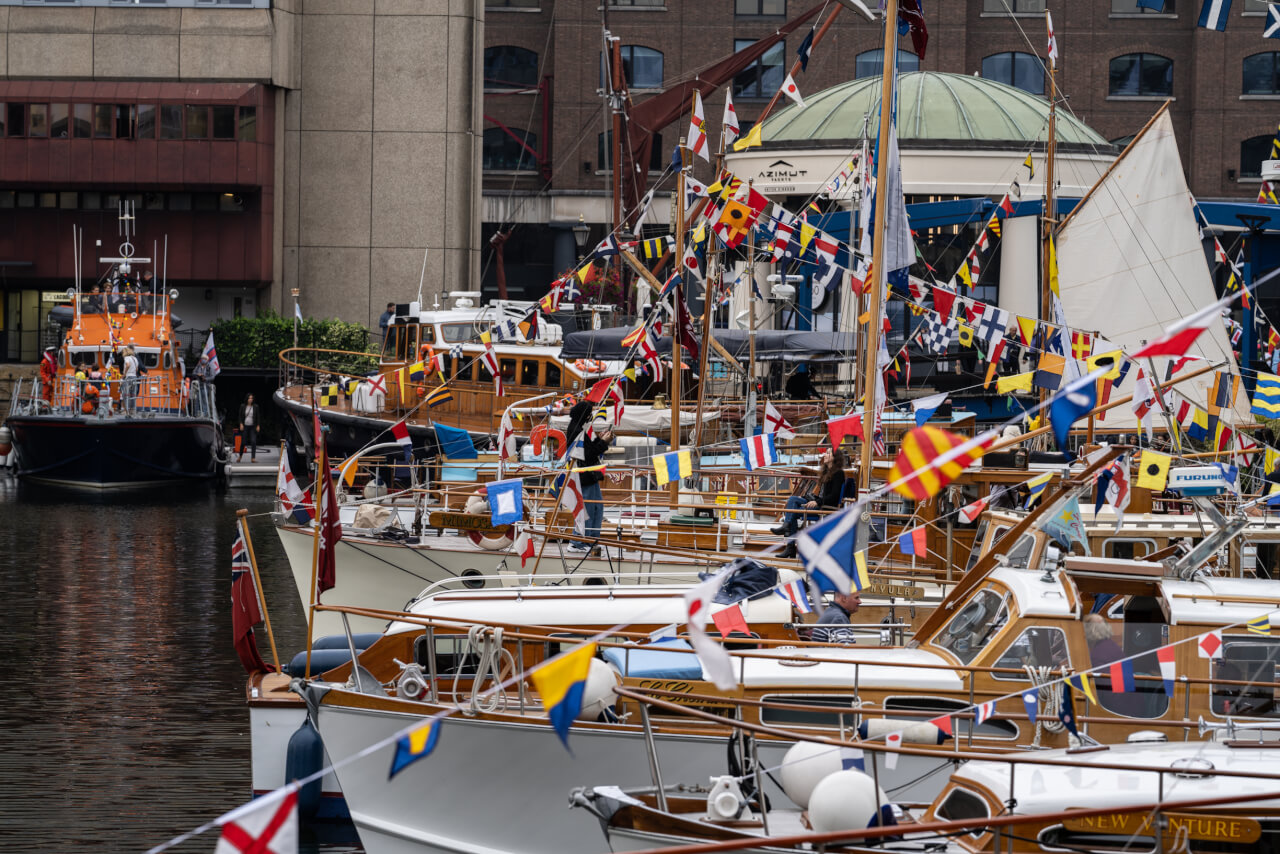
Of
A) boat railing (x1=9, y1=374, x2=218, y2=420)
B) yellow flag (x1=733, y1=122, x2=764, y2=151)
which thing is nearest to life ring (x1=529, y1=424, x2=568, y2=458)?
yellow flag (x1=733, y1=122, x2=764, y2=151)

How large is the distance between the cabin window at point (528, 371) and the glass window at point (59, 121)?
23743 mm

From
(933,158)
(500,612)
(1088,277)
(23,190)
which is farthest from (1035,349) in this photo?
(23,190)

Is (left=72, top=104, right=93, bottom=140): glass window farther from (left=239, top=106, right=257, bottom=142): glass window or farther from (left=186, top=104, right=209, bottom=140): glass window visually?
(left=239, top=106, right=257, bottom=142): glass window

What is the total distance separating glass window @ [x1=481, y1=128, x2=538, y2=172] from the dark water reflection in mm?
31904

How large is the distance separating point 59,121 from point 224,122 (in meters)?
5.32

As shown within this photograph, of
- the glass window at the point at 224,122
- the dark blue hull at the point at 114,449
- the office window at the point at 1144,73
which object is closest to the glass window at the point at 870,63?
the office window at the point at 1144,73

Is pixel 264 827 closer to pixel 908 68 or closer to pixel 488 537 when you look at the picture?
pixel 488 537

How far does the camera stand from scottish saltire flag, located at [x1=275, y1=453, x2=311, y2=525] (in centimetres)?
1959

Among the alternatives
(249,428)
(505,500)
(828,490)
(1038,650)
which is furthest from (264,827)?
(249,428)

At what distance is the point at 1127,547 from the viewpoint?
1584 cm

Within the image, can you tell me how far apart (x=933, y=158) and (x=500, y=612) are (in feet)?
117

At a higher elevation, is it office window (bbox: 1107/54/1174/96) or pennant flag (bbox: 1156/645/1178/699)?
office window (bbox: 1107/54/1174/96)

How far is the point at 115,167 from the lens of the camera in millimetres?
52625

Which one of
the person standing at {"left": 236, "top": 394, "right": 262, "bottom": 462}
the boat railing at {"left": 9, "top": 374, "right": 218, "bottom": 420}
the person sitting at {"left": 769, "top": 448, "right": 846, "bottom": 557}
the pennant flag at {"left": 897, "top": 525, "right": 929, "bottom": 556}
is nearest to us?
the pennant flag at {"left": 897, "top": 525, "right": 929, "bottom": 556}
